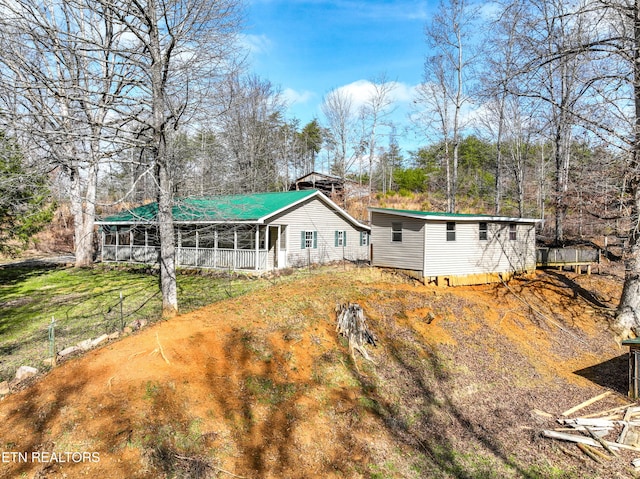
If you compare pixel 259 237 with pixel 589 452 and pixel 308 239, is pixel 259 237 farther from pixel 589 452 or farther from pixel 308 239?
pixel 589 452

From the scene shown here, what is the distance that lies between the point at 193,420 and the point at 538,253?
19179 millimetres

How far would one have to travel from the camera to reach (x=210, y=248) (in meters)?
16.9

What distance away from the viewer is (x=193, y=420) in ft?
18.3

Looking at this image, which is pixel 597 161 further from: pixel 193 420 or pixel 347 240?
pixel 193 420

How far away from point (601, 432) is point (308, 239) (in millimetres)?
14063

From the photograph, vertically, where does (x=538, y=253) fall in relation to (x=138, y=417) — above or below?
above

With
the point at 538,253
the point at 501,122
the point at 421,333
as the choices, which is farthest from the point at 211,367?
the point at 501,122

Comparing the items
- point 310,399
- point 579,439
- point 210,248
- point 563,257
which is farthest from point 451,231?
point 310,399

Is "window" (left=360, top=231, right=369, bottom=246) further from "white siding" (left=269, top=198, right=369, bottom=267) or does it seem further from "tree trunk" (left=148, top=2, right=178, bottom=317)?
"tree trunk" (left=148, top=2, right=178, bottom=317)

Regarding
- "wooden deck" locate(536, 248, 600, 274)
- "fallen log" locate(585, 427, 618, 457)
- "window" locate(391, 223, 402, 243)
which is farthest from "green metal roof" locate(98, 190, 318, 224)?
"wooden deck" locate(536, 248, 600, 274)

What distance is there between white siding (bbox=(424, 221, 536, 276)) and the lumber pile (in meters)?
8.49

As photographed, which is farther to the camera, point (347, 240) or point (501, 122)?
point (501, 122)

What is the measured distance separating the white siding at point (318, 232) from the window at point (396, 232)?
14.5ft

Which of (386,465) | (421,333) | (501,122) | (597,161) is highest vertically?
(501,122)
